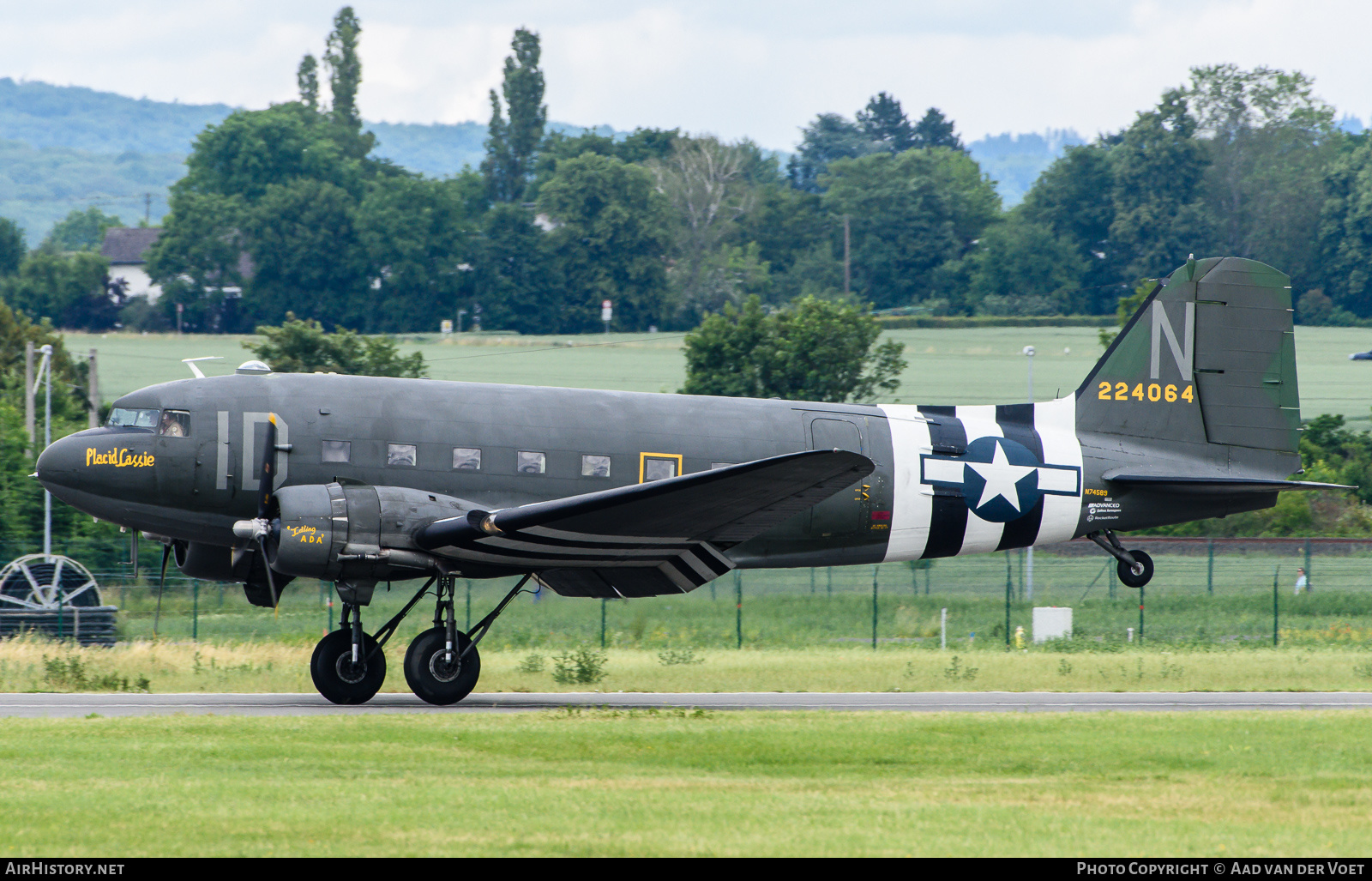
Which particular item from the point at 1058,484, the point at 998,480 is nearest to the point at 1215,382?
the point at 1058,484

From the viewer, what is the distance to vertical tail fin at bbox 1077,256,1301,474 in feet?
80.0

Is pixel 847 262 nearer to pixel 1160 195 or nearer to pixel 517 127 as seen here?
pixel 1160 195

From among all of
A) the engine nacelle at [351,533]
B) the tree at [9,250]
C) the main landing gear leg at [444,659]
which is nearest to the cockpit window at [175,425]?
the engine nacelle at [351,533]

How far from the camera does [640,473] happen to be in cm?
2170

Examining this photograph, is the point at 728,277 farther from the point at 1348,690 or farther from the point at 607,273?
the point at 1348,690

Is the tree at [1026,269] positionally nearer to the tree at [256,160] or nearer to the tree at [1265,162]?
the tree at [1265,162]

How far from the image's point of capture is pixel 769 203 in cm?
13438

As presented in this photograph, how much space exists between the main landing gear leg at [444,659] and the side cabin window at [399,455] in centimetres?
169

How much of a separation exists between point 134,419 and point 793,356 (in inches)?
1646

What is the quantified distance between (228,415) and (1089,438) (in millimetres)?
13312

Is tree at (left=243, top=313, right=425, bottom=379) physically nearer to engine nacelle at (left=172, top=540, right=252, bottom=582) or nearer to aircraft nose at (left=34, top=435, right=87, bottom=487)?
engine nacelle at (left=172, top=540, right=252, bottom=582)

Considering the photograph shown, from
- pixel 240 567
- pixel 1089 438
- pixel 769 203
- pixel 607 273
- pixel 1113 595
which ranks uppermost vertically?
pixel 769 203

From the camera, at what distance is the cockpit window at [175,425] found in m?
20.5
